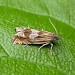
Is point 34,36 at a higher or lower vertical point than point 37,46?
higher

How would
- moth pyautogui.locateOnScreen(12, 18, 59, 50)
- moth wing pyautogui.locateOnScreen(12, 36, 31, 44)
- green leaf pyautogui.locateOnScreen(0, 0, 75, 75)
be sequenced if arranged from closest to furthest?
green leaf pyautogui.locateOnScreen(0, 0, 75, 75), moth wing pyautogui.locateOnScreen(12, 36, 31, 44), moth pyautogui.locateOnScreen(12, 18, 59, 50)

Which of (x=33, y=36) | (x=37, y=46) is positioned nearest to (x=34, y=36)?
(x=33, y=36)

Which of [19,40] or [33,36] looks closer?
[19,40]

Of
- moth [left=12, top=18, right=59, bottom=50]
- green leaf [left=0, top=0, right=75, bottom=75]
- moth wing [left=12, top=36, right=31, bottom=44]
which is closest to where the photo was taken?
green leaf [left=0, top=0, right=75, bottom=75]

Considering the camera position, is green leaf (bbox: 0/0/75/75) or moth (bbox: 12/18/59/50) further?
moth (bbox: 12/18/59/50)

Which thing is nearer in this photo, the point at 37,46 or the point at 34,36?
the point at 37,46

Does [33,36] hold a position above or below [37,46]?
above

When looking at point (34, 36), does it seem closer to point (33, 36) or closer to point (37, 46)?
point (33, 36)
